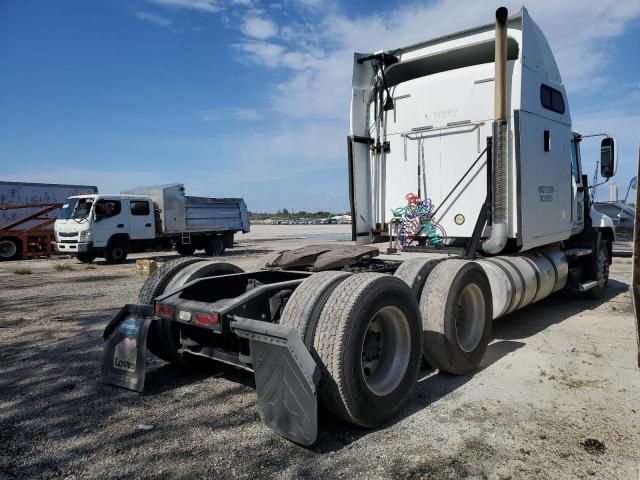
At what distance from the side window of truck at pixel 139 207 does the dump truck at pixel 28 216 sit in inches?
159

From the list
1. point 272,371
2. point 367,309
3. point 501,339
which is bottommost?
point 501,339

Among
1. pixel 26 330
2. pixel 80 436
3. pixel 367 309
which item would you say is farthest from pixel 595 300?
pixel 26 330

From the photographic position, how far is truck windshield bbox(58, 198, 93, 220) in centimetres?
1644

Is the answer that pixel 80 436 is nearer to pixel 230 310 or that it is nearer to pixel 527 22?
pixel 230 310

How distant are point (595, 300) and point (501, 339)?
357cm

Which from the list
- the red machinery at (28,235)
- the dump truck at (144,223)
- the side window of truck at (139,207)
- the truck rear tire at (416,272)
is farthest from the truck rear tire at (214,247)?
the truck rear tire at (416,272)

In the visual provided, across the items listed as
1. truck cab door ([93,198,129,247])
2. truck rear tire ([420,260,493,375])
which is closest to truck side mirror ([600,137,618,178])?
truck rear tire ([420,260,493,375])

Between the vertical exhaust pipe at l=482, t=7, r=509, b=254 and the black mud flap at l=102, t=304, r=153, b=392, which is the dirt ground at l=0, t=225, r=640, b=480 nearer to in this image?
the black mud flap at l=102, t=304, r=153, b=392

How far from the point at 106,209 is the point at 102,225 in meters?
0.58

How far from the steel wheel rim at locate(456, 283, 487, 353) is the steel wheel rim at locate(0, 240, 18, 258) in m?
19.4

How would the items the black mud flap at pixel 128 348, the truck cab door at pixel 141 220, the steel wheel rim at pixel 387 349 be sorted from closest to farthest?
the steel wheel rim at pixel 387 349 → the black mud flap at pixel 128 348 → the truck cab door at pixel 141 220

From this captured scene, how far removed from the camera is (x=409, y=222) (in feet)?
21.7

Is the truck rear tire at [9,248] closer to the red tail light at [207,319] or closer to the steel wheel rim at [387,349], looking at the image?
the red tail light at [207,319]

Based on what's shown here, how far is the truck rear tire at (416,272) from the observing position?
4.48m
